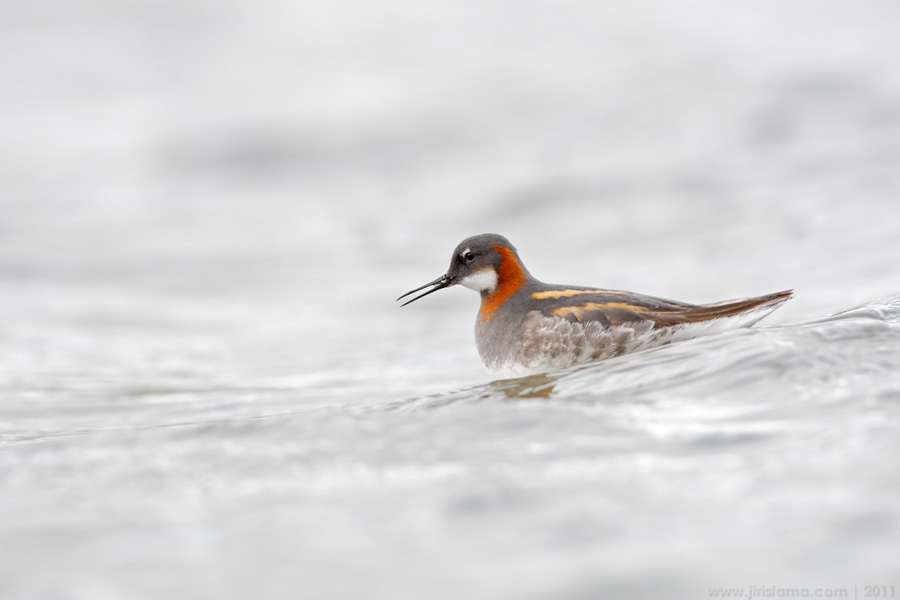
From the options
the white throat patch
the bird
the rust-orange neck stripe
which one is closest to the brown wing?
the bird

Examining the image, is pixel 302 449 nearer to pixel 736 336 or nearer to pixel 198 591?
pixel 198 591

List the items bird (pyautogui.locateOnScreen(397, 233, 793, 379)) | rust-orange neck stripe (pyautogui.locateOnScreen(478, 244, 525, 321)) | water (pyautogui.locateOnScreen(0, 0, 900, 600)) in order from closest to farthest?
water (pyautogui.locateOnScreen(0, 0, 900, 600))
bird (pyautogui.locateOnScreen(397, 233, 793, 379))
rust-orange neck stripe (pyautogui.locateOnScreen(478, 244, 525, 321))

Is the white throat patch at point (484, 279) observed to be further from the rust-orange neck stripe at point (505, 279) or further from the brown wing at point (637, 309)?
the brown wing at point (637, 309)

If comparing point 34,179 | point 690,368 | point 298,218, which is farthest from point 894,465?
point 34,179

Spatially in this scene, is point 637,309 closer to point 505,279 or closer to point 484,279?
point 505,279

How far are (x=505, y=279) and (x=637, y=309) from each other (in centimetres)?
97

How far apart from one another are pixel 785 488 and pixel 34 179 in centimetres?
1500

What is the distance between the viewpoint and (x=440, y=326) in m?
10.5

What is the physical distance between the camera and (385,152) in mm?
16812

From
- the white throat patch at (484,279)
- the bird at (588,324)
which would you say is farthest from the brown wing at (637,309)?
the white throat patch at (484,279)

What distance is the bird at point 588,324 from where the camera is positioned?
5711mm

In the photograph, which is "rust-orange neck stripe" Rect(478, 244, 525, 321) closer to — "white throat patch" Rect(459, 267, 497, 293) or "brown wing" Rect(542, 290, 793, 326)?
"white throat patch" Rect(459, 267, 497, 293)

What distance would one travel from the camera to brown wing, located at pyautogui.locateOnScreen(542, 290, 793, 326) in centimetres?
572

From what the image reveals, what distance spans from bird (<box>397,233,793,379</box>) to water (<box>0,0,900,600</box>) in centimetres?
32
